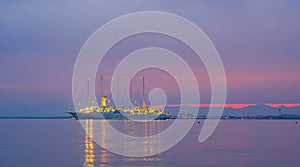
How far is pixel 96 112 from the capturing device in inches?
6048

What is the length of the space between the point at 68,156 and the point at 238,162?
10789 mm

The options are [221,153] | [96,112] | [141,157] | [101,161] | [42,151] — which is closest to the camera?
[101,161]

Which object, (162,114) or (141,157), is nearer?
(141,157)

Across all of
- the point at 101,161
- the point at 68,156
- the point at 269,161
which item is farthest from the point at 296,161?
the point at 68,156

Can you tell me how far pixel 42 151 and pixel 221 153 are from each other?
12853mm

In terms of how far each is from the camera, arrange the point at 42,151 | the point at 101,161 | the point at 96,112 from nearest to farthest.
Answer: the point at 101,161
the point at 42,151
the point at 96,112

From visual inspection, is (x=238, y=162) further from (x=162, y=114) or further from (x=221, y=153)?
(x=162, y=114)

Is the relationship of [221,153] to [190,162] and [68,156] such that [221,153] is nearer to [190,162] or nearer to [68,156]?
[190,162]

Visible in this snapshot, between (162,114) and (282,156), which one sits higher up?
(162,114)

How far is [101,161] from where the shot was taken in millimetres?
27516

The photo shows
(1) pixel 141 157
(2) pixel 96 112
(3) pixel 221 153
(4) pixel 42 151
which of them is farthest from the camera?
(2) pixel 96 112

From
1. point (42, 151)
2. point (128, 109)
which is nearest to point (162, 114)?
point (128, 109)

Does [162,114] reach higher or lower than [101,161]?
higher

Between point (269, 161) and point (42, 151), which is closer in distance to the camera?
point (269, 161)
